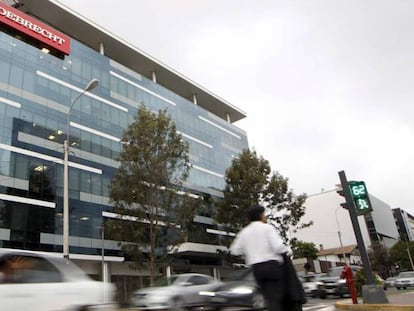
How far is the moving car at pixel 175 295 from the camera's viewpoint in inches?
518

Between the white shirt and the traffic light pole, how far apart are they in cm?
720

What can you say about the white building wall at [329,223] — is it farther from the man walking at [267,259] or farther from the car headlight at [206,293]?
the man walking at [267,259]

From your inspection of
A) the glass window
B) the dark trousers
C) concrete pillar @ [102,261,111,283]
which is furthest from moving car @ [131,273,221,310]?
concrete pillar @ [102,261,111,283]

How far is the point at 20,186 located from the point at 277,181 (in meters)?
20.5

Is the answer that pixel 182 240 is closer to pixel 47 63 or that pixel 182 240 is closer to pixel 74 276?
pixel 74 276

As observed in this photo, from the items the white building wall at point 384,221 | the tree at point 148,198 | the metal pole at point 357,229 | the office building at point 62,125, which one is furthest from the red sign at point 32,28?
the white building wall at point 384,221

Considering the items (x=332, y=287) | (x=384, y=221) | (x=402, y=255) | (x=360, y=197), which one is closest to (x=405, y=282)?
(x=332, y=287)

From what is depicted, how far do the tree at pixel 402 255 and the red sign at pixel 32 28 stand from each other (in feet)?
236

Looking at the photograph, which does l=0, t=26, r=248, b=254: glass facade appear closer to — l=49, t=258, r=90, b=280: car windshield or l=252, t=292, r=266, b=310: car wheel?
l=252, t=292, r=266, b=310: car wheel

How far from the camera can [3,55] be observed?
32.1m

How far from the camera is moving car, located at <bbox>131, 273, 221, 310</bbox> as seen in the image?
13156 millimetres

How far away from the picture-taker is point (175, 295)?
13.2 m

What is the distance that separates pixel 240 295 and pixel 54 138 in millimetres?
26990

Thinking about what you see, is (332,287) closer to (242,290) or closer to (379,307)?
(242,290)
